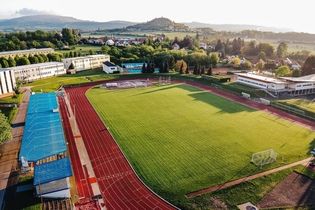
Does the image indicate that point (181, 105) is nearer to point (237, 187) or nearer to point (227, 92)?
point (227, 92)

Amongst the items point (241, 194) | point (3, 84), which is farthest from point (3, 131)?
point (3, 84)

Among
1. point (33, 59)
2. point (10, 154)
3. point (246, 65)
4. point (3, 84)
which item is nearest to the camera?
point (10, 154)

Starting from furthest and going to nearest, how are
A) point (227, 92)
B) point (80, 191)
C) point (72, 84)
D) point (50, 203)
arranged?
point (72, 84) → point (227, 92) → point (80, 191) → point (50, 203)

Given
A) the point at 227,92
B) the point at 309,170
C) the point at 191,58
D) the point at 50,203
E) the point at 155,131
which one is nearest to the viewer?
the point at 50,203

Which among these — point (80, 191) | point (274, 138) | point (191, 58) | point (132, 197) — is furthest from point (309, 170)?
point (191, 58)

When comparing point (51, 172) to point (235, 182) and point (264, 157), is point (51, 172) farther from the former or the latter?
point (264, 157)

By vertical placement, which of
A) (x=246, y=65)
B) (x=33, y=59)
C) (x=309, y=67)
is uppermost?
(x=309, y=67)

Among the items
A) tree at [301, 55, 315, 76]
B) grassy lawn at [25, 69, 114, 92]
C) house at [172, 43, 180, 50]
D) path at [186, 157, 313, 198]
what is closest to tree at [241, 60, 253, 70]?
tree at [301, 55, 315, 76]
